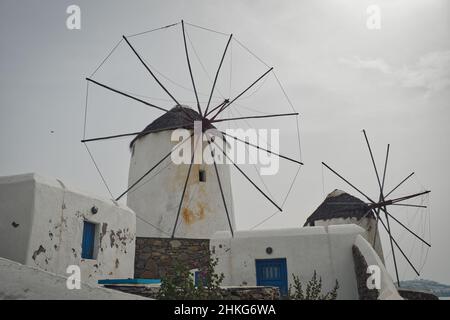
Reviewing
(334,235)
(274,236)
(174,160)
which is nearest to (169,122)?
(174,160)

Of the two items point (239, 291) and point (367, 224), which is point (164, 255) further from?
point (367, 224)

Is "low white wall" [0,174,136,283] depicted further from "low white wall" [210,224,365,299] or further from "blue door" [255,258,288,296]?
"blue door" [255,258,288,296]

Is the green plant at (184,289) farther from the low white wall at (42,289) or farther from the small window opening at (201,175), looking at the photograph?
the small window opening at (201,175)

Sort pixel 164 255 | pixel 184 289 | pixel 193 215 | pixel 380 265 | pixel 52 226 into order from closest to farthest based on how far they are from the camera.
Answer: pixel 184 289
pixel 52 226
pixel 380 265
pixel 164 255
pixel 193 215

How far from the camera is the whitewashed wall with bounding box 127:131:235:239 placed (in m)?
13.4

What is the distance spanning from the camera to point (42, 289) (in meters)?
3.18

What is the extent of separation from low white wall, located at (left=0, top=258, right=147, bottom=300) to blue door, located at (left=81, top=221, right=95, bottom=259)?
417 centimetres

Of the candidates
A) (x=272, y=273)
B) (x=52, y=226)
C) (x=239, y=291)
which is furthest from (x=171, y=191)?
(x=239, y=291)

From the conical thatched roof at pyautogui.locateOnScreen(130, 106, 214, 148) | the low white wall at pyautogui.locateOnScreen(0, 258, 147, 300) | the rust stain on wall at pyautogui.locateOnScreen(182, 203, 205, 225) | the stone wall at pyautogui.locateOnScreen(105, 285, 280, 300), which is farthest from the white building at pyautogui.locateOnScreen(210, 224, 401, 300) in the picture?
the low white wall at pyautogui.locateOnScreen(0, 258, 147, 300)

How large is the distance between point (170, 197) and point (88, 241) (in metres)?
5.79

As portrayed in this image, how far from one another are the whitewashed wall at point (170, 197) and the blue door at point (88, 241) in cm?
506
